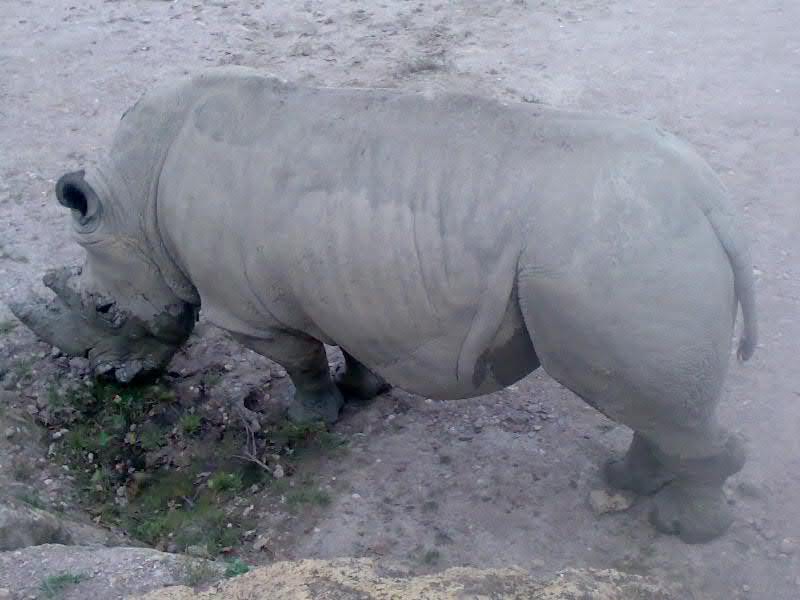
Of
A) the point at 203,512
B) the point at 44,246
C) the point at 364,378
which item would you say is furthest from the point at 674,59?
the point at 203,512

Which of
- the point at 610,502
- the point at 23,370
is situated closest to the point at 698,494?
the point at 610,502

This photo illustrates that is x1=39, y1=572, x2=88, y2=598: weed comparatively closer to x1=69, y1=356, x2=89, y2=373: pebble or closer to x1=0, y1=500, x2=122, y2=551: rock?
x1=0, y1=500, x2=122, y2=551: rock

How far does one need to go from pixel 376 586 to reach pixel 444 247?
4.20ft

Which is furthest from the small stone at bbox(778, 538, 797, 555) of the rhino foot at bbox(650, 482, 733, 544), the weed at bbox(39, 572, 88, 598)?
the weed at bbox(39, 572, 88, 598)

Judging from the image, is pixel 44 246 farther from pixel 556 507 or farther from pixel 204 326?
pixel 556 507

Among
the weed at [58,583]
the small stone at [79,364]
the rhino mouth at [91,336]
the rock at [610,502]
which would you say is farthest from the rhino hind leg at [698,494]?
the small stone at [79,364]

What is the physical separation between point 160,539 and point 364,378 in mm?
1349

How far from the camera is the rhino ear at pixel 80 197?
4.83m

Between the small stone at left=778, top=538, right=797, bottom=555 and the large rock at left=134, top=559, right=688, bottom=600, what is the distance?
1123mm

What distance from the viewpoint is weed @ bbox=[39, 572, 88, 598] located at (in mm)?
3367

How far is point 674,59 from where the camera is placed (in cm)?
852

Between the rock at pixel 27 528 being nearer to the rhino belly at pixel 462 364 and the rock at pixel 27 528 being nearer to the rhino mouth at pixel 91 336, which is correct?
the rhino mouth at pixel 91 336

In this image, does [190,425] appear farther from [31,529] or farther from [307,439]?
[31,529]

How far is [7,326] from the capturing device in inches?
232
